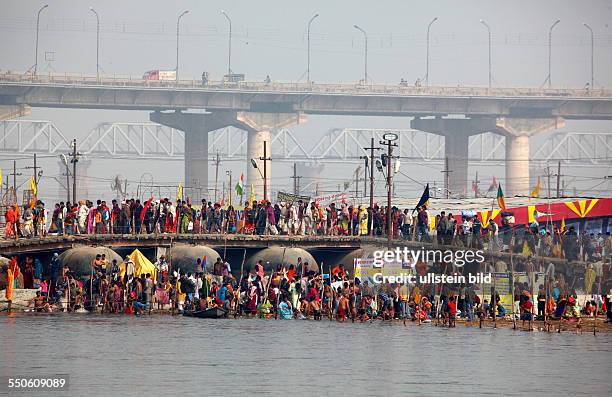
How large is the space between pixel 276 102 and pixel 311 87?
539 cm

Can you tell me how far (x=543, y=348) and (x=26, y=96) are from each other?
131 m

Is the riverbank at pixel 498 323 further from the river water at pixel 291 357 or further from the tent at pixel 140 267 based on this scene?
the tent at pixel 140 267

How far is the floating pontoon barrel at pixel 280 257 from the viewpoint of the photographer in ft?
254

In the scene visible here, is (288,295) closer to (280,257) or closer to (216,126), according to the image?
(280,257)

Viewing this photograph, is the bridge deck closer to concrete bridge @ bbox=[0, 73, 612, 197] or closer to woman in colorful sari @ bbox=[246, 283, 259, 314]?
concrete bridge @ bbox=[0, 73, 612, 197]

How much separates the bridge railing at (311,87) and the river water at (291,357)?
11685cm

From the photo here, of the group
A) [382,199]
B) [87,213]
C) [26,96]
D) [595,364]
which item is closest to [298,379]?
[595,364]

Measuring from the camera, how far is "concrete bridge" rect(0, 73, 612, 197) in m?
184

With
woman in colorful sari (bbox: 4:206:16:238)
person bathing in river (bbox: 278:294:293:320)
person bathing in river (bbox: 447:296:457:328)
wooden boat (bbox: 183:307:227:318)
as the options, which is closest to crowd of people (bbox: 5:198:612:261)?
woman in colorful sari (bbox: 4:206:16:238)

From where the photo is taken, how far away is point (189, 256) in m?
75.1

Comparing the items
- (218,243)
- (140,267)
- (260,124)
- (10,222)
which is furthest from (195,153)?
(140,267)

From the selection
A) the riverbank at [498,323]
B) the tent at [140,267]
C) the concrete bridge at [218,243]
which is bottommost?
the riverbank at [498,323]

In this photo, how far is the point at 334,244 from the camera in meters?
79.9

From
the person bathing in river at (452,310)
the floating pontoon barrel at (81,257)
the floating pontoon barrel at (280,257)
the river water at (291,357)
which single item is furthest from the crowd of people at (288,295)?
the floating pontoon barrel at (280,257)
